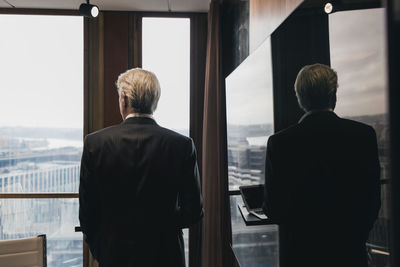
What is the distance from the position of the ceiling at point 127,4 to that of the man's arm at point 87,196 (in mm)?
1978

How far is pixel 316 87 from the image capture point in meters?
0.72

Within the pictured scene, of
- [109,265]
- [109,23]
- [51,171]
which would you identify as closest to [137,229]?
[109,265]

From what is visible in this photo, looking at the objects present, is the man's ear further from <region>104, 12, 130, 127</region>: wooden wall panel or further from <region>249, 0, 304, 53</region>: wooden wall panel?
<region>104, 12, 130, 127</region>: wooden wall panel

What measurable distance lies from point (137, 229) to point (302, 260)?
81 cm

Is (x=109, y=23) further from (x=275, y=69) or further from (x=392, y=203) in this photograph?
(x=392, y=203)

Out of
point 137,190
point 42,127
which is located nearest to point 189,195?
point 137,190

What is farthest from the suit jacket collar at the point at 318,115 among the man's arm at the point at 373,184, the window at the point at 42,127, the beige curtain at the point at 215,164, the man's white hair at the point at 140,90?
the window at the point at 42,127

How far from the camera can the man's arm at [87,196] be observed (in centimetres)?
140

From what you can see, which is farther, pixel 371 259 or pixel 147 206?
pixel 147 206

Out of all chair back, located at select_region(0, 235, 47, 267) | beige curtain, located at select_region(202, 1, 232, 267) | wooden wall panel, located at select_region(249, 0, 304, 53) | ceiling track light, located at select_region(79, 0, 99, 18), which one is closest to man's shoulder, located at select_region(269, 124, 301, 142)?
wooden wall panel, located at select_region(249, 0, 304, 53)

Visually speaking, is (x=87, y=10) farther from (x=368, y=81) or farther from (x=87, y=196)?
(x=368, y=81)

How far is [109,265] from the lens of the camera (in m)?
1.46

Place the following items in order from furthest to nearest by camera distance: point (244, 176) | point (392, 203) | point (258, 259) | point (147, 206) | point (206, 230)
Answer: point (206, 230)
point (244, 176)
point (147, 206)
point (258, 259)
point (392, 203)

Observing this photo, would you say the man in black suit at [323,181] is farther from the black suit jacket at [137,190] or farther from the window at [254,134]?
the black suit jacket at [137,190]
